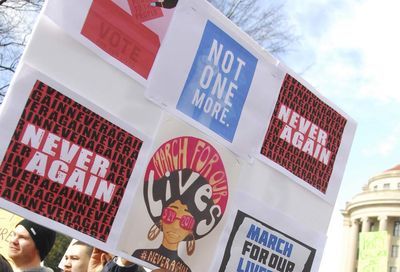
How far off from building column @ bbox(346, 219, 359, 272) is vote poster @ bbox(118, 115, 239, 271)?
53.6 meters

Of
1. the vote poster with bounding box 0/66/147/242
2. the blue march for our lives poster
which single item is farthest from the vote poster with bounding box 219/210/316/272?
the vote poster with bounding box 0/66/147/242

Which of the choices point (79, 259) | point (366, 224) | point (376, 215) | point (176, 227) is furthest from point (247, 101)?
point (366, 224)

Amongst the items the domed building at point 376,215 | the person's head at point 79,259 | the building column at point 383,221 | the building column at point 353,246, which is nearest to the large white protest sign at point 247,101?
the person's head at point 79,259

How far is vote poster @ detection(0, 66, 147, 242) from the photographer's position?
151 cm

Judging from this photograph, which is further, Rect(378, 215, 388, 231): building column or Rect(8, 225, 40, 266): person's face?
Rect(378, 215, 388, 231): building column

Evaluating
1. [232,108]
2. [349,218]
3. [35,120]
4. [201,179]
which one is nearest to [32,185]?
[35,120]

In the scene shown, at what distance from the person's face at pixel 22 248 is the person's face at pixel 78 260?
2.34 feet

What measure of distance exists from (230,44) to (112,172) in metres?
0.67

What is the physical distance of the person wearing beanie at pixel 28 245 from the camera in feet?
7.41

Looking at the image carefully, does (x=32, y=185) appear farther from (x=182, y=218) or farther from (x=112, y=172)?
(x=182, y=218)

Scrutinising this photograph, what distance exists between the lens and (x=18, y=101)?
1505 millimetres

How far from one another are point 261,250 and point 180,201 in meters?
0.49

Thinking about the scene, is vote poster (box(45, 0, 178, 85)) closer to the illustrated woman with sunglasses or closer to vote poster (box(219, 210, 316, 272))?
the illustrated woman with sunglasses

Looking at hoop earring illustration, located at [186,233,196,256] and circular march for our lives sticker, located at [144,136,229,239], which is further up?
circular march for our lives sticker, located at [144,136,229,239]
